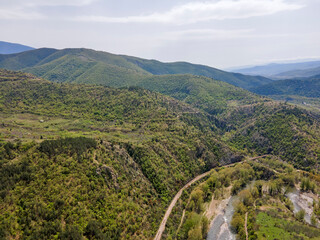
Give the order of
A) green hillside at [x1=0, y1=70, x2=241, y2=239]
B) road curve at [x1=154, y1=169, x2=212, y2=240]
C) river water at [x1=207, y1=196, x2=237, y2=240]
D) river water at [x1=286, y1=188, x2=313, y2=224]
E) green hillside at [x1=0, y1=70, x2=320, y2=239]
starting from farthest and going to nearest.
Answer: river water at [x1=286, y1=188, x2=313, y2=224] → river water at [x1=207, y1=196, x2=237, y2=240] → road curve at [x1=154, y1=169, x2=212, y2=240] → green hillside at [x1=0, y1=70, x2=320, y2=239] → green hillside at [x1=0, y1=70, x2=241, y2=239]

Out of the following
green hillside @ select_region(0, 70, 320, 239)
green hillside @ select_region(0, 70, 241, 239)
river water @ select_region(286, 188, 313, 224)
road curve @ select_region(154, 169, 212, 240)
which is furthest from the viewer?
river water @ select_region(286, 188, 313, 224)

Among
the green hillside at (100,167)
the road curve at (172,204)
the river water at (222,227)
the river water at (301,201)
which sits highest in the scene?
the green hillside at (100,167)

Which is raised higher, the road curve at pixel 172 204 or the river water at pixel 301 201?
the road curve at pixel 172 204

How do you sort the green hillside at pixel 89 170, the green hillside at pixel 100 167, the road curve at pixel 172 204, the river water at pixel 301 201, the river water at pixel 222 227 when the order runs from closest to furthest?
the green hillside at pixel 89 170 < the green hillside at pixel 100 167 < the road curve at pixel 172 204 < the river water at pixel 222 227 < the river water at pixel 301 201

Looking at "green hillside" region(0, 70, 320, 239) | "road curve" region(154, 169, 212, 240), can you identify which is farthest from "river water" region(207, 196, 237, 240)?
"road curve" region(154, 169, 212, 240)

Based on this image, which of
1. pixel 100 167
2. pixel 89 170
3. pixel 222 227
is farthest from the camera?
pixel 222 227

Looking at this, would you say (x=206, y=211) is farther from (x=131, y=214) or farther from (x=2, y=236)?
(x=2, y=236)

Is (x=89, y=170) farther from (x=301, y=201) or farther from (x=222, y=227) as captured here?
(x=301, y=201)

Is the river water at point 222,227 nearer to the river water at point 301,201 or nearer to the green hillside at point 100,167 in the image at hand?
the green hillside at point 100,167

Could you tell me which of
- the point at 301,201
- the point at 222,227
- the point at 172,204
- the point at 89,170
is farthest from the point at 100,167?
the point at 301,201

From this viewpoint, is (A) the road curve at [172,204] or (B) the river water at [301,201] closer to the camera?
(A) the road curve at [172,204]

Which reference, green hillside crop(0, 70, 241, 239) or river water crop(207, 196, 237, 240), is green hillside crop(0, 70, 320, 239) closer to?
green hillside crop(0, 70, 241, 239)

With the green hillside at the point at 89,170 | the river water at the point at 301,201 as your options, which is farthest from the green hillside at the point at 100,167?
the river water at the point at 301,201
